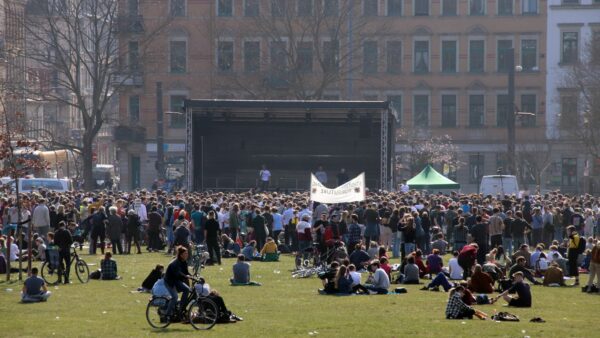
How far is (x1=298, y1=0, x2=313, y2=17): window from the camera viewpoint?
8156cm

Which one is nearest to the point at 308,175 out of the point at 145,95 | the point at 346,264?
the point at 346,264

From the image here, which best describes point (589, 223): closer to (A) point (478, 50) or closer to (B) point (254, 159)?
(B) point (254, 159)

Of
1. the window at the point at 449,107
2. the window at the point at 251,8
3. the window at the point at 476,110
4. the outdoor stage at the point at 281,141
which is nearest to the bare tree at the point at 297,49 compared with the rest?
the window at the point at 251,8

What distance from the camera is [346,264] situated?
1235 inches

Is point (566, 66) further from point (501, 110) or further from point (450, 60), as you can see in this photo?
point (450, 60)

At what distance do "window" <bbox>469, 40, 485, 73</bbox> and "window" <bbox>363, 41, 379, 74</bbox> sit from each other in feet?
20.3

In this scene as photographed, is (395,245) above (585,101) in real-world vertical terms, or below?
below

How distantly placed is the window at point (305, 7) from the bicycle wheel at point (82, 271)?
50.6 metres

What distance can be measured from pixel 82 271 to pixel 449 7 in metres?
58.9

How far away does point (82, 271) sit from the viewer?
3191cm

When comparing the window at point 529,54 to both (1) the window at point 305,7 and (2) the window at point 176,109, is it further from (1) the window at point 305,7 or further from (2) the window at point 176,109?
(2) the window at point 176,109

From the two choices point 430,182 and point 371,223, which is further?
point 430,182

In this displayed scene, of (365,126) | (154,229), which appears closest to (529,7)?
(365,126)

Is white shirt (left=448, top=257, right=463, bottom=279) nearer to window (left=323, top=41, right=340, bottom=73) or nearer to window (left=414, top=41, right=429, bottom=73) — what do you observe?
window (left=323, top=41, right=340, bottom=73)
